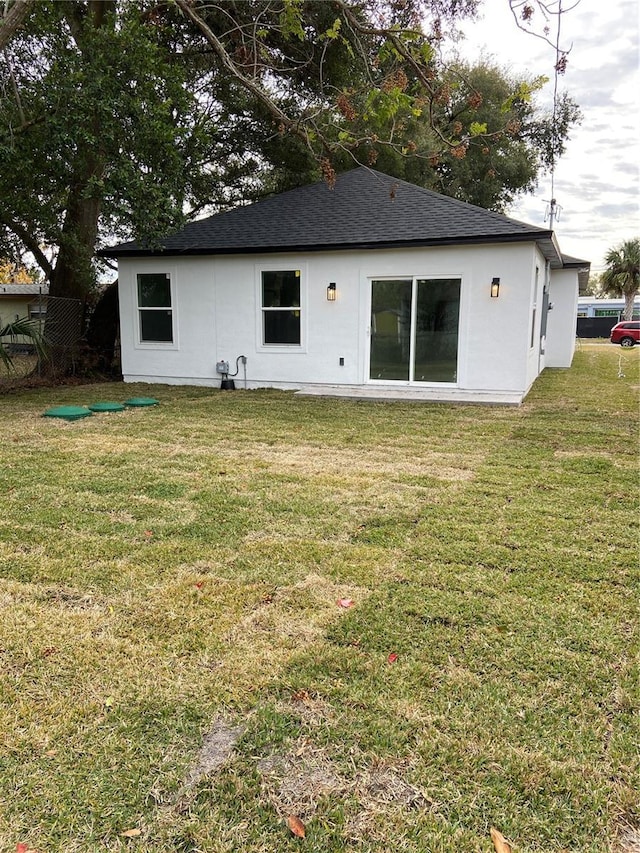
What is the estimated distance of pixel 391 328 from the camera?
31.1 ft

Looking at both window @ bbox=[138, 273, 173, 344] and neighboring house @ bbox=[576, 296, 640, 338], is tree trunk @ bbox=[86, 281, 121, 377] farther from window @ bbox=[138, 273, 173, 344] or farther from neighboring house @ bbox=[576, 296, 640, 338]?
neighboring house @ bbox=[576, 296, 640, 338]

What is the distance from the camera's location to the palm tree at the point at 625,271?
3759 cm

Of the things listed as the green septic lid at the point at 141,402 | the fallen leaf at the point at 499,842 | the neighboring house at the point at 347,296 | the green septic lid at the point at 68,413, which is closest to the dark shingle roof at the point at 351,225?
the neighboring house at the point at 347,296

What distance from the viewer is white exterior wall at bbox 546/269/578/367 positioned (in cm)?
1435

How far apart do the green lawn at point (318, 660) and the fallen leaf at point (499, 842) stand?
0.02 meters

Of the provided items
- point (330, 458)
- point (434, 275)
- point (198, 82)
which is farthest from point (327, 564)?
point (198, 82)

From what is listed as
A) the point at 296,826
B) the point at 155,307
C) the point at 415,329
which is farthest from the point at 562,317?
the point at 296,826

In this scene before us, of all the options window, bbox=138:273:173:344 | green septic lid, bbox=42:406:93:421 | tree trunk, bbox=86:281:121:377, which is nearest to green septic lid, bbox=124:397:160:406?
green septic lid, bbox=42:406:93:421

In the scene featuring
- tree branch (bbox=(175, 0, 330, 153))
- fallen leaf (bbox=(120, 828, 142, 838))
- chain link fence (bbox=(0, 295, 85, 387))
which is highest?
tree branch (bbox=(175, 0, 330, 153))

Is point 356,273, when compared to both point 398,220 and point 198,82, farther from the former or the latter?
point 198,82

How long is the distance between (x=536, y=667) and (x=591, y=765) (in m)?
0.48

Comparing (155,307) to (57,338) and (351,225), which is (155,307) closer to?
(57,338)

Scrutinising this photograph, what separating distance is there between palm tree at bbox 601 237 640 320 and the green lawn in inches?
1527

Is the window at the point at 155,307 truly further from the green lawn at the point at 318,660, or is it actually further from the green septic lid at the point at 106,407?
the green lawn at the point at 318,660
